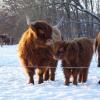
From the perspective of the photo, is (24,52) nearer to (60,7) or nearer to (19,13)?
(60,7)

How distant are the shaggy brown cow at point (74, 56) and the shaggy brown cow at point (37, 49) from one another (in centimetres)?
30

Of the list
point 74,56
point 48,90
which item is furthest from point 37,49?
point 48,90

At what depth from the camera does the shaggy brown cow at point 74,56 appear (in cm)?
754

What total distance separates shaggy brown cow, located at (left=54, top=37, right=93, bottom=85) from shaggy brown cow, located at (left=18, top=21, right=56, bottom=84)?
297mm

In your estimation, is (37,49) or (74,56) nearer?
(74,56)

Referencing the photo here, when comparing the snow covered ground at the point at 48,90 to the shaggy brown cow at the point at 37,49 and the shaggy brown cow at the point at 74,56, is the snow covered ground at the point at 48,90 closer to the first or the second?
the shaggy brown cow at the point at 74,56

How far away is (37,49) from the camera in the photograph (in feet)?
25.4

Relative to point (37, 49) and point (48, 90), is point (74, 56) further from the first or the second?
point (48, 90)

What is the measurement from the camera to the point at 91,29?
74.9 feet

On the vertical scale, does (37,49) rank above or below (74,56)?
above

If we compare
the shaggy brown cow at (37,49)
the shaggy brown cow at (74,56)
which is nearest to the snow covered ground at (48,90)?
the shaggy brown cow at (74,56)

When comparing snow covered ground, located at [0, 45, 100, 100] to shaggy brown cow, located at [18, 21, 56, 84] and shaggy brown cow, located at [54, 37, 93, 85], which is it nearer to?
shaggy brown cow, located at [54, 37, 93, 85]

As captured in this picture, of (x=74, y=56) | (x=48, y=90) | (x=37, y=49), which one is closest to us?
(x=48, y=90)

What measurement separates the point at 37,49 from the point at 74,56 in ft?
2.48
